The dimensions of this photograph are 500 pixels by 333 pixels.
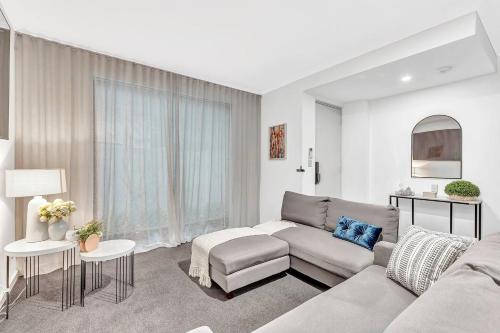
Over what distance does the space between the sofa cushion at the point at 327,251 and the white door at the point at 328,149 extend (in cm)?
171

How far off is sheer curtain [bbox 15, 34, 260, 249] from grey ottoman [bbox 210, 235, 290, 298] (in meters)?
1.47

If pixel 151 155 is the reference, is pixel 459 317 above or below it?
below

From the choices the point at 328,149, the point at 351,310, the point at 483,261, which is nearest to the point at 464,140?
Result: the point at 328,149

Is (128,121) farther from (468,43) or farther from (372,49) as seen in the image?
(468,43)

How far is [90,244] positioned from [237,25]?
2.45 metres

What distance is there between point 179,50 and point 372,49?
227 centimetres

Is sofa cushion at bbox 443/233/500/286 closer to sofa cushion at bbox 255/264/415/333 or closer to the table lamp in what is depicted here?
sofa cushion at bbox 255/264/415/333

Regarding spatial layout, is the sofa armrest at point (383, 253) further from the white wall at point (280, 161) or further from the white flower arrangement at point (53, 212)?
the white flower arrangement at point (53, 212)

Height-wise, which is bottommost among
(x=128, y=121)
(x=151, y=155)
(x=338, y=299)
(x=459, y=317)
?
(x=338, y=299)

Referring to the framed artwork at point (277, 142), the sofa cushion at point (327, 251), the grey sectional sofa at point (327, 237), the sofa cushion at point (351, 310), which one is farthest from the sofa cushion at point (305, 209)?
the sofa cushion at point (351, 310)

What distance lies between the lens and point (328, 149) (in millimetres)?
4375

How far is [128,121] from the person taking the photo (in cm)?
312

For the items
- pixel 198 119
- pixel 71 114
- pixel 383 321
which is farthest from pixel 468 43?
pixel 71 114

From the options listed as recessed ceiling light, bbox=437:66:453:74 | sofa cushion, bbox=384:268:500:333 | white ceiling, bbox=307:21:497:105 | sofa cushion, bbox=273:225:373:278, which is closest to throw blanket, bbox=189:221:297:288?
sofa cushion, bbox=273:225:373:278
